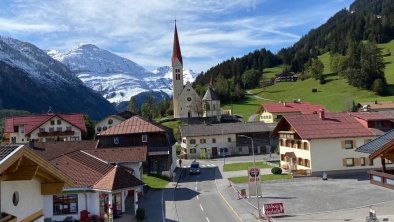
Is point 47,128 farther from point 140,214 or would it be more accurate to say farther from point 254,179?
point 254,179

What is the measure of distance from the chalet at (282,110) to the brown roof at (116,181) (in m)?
73.2

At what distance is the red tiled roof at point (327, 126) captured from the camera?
57469 mm

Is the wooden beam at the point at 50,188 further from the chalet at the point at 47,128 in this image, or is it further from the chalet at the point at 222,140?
the chalet at the point at 47,128

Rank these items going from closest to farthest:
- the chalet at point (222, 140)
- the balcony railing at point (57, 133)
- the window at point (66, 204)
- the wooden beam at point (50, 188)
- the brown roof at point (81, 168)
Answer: the wooden beam at point (50, 188) → the window at point (66, 204) → the brown roof at point (81, 168) → the balcony railing at point (57, 133) → the chalet at point (222, 140)

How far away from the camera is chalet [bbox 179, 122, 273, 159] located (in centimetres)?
9119

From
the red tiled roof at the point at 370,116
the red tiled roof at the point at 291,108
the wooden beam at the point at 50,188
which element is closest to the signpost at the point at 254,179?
the red tiled roof at the point at 370,116

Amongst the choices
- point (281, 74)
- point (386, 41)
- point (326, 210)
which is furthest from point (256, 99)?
point (326, 210)

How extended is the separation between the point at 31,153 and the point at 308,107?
106m

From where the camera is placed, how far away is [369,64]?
143 meters

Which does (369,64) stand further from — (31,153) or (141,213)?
(31,153)

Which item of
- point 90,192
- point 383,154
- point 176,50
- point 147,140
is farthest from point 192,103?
point 383,154

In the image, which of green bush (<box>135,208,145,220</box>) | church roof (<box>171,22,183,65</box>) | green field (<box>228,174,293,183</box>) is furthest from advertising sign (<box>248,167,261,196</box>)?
church roof (<box>171,22,183,65</box>)

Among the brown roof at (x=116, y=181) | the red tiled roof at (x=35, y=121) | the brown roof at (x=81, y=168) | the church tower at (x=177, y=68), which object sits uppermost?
the church tower at (x=177, y=68)

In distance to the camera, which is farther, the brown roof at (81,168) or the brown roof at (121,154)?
the brown roof at (121,154)
